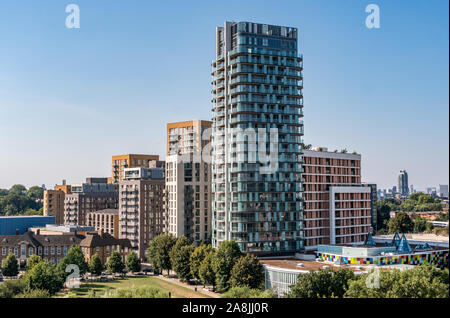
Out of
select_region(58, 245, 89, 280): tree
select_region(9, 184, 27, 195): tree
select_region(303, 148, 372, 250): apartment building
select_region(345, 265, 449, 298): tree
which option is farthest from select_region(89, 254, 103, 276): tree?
select_region(9, 184, 27, 195): tree

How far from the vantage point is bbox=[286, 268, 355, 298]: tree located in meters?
45.7

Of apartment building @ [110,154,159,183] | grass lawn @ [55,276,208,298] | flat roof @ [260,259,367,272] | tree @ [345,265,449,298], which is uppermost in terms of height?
apartment building @ [110,154,159,183]

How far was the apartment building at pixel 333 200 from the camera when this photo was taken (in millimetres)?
82625

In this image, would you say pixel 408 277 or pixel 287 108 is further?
pixel 287 108

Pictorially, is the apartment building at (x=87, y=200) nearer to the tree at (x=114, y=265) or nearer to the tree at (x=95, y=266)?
the tree at (x=114, y=265)

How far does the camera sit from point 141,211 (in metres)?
103

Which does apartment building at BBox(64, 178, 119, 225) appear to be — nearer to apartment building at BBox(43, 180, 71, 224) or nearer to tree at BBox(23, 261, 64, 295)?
apartment building at BBox(43, 180, 71, 224)

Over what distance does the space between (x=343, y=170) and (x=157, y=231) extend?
4191 centimetres

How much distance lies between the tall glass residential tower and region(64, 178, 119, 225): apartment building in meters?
68.1

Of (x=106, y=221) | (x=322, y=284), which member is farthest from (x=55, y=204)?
(x=322, y=284)

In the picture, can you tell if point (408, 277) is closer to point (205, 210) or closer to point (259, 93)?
point (259, 93)

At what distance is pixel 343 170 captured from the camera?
90.8 m

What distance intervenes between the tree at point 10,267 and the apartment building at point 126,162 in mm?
64599
